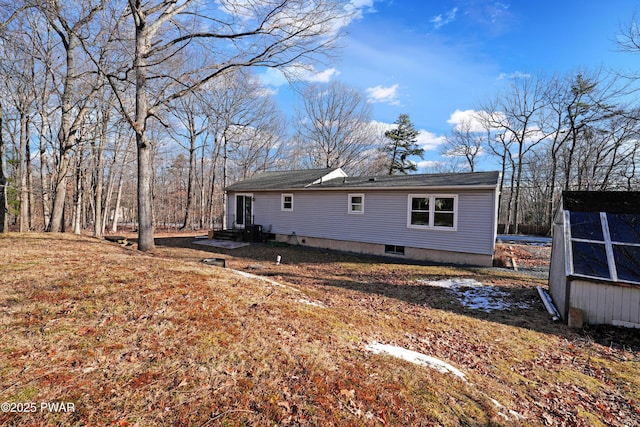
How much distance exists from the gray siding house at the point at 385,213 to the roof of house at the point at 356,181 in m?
0.03

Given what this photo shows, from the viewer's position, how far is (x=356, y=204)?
1230 cm

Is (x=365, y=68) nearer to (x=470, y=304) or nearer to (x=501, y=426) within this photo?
(x=470, y=304)

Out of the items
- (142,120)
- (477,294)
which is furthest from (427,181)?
(142,120)

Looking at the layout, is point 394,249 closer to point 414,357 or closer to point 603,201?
point 603,201

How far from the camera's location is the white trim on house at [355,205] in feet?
39.7

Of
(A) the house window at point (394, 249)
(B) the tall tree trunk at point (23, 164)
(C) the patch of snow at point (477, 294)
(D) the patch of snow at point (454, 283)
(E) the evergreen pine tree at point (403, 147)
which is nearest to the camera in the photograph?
(C) the patch of snow at point (477, 294)

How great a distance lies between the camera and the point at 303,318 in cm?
386

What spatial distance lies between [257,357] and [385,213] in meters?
9.59

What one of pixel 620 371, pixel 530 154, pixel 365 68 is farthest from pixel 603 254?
pixel 530 154

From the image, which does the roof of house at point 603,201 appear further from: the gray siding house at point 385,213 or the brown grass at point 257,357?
the gray siding house at point 385,213

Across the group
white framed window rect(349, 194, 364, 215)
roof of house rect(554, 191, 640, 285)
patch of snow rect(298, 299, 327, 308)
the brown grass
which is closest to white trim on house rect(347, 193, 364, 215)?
white framed window rect(349, 194, 364, 215)

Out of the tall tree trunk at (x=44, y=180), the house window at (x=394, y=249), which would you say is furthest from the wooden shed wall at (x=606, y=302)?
the tall tree trunk at (x=44, y=180)

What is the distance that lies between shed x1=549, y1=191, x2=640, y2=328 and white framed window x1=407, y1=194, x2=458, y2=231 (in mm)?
3914

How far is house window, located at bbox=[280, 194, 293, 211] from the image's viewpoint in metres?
14.2
